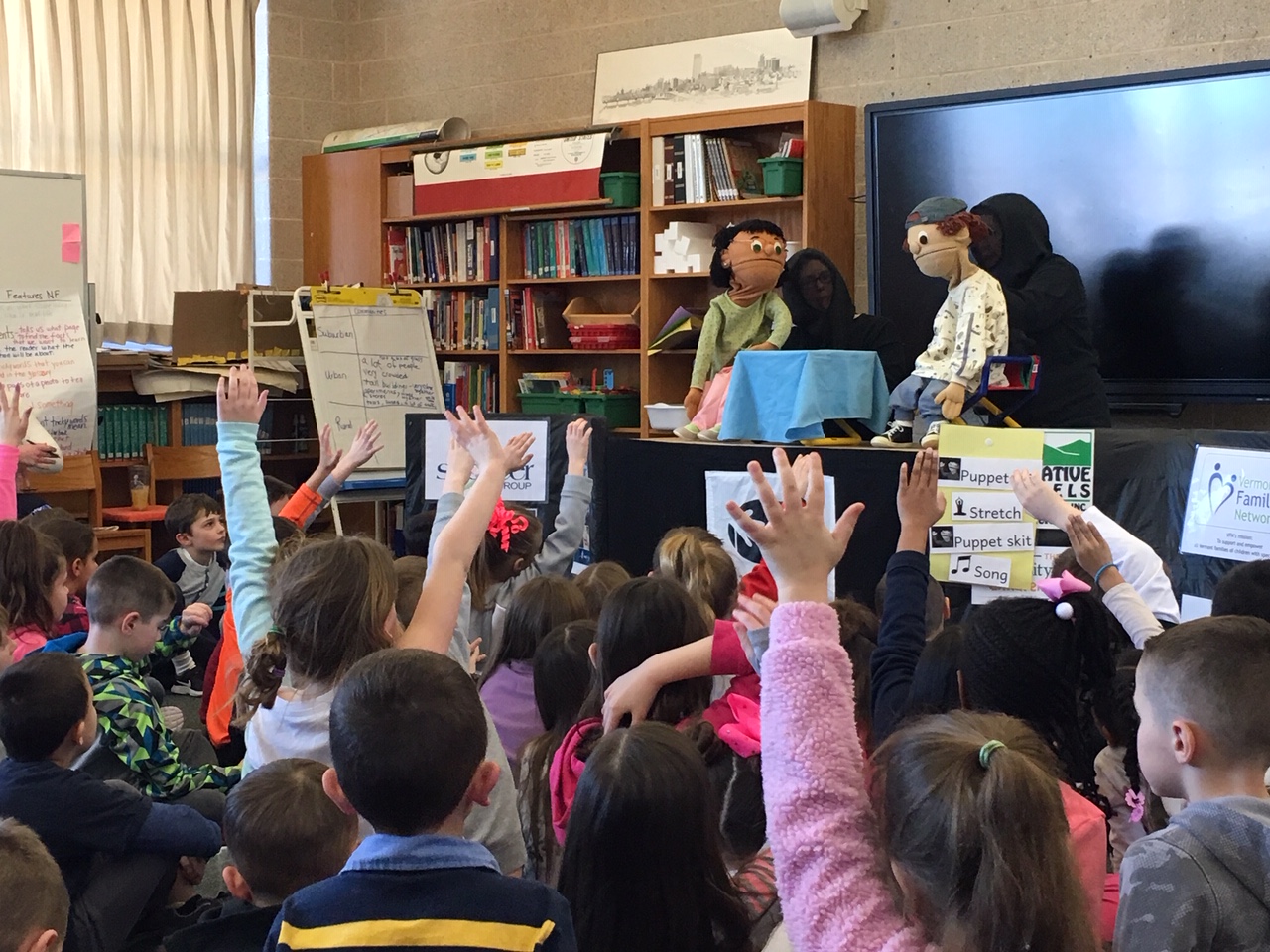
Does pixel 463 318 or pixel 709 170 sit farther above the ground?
pixel 709 170

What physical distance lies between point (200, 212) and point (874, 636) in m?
5.83

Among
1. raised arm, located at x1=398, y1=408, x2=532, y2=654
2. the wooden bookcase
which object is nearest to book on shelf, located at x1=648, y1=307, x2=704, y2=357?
the wooden bookcase

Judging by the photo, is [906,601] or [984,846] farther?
[906,601]

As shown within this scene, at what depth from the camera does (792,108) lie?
18.0 ft

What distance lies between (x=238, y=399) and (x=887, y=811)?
1396 mm

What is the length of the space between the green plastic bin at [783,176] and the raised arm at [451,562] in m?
3.63

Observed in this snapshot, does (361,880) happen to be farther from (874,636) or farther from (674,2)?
(674,2)

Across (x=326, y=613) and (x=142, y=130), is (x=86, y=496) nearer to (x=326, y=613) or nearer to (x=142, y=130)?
(x=142, y=130)

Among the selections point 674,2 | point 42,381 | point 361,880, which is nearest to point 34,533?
point 361,880

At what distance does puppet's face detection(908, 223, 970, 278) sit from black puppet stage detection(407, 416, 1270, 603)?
642 mm

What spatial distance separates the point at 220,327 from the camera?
665 cm

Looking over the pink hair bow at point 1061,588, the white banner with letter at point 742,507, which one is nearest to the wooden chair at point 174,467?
the white banner with letter at point 742,507

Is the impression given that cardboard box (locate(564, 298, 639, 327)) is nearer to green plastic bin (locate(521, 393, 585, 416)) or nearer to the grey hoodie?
green plastic bin (locate(521, 393, 585, 416))

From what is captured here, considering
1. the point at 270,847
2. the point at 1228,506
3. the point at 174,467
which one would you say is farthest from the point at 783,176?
the point at 270,847
